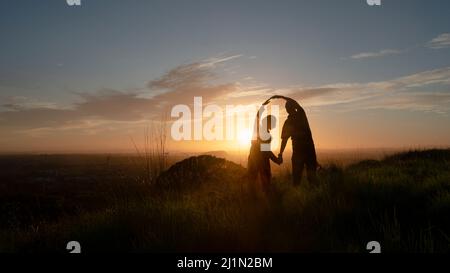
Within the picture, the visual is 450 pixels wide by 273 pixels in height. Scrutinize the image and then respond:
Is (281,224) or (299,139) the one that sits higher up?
(299,139)

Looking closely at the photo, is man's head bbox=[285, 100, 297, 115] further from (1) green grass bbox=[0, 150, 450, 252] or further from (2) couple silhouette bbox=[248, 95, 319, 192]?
(1) green grass bbox=[0, 150, 450, 252]

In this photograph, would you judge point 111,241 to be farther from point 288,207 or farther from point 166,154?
point 166,154

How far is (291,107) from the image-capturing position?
8289 mm

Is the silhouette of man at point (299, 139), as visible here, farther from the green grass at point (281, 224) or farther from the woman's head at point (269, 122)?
the woman's head at point (269, 122)

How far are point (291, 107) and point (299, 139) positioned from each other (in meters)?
0.69

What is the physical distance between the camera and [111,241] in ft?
19.3

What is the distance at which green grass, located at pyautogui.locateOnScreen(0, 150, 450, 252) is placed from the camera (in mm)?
4824

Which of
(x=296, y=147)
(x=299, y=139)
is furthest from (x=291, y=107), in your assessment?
(x=296, y=147)

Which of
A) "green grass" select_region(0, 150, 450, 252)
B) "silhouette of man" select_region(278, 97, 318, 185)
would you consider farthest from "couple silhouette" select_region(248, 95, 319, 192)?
"green grass" select_region(0, 150, 450, 252)

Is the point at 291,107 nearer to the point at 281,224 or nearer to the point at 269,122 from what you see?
the point at 269,122

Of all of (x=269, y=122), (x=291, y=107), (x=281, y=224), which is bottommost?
(x=281, y=224)

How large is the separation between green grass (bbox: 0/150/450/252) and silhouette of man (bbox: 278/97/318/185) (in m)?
0.69
